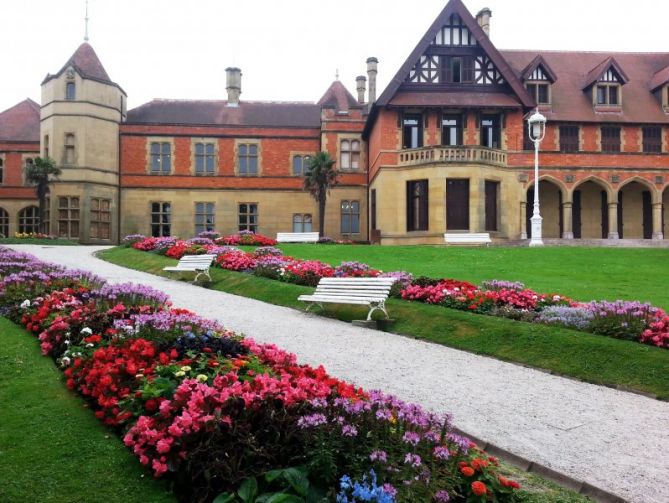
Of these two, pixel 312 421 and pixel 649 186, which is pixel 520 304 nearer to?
pixel 312 421

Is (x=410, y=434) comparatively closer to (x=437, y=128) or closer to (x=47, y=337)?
(x=47, y=337)

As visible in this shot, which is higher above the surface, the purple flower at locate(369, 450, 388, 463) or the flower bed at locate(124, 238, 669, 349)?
the flower bed at locate(124, 238, 669, 349)

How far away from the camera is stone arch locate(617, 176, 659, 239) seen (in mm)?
35719

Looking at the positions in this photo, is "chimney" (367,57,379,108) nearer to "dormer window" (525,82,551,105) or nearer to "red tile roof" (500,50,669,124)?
"red tile roof" (500,50,669,124)

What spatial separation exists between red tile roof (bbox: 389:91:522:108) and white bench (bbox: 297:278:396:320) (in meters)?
19.8

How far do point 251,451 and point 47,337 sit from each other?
4.59 metres

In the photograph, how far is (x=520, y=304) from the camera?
37.8ft

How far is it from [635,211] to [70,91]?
112 feet

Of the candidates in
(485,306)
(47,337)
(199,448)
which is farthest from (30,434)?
(485,306)

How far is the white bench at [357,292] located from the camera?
11.7 metres

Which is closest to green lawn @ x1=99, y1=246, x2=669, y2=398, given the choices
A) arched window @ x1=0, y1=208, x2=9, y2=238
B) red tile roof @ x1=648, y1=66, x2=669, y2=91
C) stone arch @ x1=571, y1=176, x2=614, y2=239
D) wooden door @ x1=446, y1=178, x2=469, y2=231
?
wooden door @ x1=446, y1=178, x2=469, y2=231

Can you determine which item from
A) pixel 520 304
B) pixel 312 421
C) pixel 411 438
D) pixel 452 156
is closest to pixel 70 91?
pixel 452 156

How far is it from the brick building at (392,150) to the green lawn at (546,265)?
7.76 meters

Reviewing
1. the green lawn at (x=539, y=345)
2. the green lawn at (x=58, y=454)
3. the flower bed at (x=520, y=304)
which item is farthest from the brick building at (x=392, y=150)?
the green lawn at (x=58, y=454)
